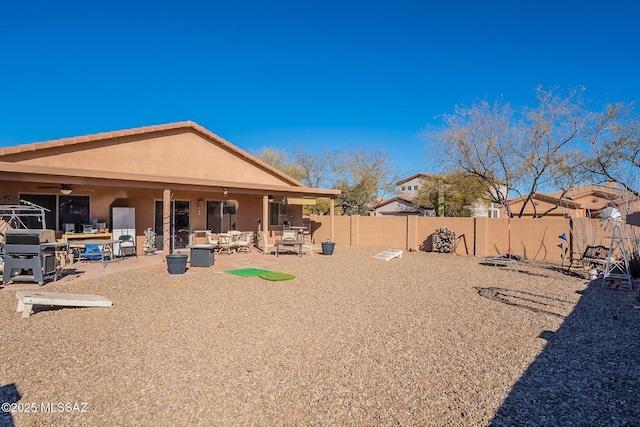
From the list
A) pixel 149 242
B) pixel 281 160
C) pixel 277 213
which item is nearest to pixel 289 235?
pixel 277 213

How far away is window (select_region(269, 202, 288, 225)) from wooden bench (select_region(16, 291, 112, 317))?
40.7ft

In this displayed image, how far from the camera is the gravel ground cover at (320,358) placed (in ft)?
11.4

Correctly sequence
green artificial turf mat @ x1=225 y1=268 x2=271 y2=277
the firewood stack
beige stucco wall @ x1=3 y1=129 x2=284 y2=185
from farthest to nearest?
the firewood stack < beige stucco wall @ x1=3 y1=129 x2=284 y2=185 < green artificial turf mat @ x1=225 y1=268 x2=271 y2=277

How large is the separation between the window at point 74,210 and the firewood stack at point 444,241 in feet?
45.1

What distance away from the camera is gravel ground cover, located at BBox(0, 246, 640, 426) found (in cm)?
346

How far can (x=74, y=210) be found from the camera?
502 inches

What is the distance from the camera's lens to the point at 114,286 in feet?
28.0

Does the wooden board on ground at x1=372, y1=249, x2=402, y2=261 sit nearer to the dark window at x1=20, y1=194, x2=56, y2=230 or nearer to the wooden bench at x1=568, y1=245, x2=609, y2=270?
the wooden bench at x1=568, y1=245, x2=609, y2=270

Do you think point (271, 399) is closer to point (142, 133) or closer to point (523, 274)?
point (523, 274)

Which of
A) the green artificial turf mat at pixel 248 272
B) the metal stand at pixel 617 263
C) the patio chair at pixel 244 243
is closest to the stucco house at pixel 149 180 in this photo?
the patio chair at pixel 244 243

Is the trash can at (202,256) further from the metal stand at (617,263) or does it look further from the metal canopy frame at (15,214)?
the metal stand at (617,263)

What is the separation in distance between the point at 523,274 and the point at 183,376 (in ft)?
34.8

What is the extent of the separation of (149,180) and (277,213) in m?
8.53

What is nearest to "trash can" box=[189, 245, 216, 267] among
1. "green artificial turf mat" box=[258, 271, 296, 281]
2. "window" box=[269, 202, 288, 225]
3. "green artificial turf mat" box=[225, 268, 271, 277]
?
"green artificial turf mat" box=[225, 268, 271, 277]
